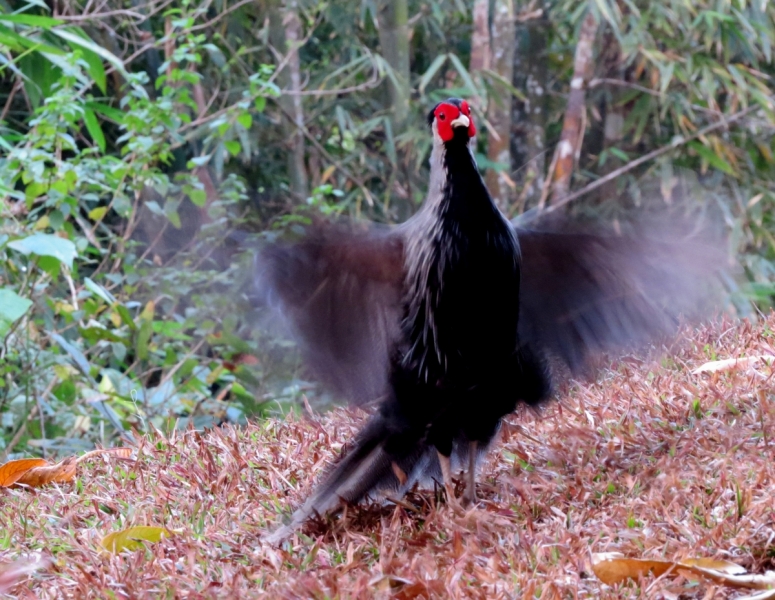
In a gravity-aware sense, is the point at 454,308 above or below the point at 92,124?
below

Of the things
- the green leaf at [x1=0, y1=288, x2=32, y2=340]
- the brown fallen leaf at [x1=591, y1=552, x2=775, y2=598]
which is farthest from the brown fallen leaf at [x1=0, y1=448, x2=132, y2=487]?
the brown fallen leaf at [x1=591, y1=552, x2=775, y2=598]

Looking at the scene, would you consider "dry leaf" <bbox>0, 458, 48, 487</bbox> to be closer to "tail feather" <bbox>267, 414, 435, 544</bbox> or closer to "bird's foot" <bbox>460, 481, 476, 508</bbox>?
"tail feather" <bbox>267, 414, 435, 544</bbox>

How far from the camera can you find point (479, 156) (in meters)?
7.66

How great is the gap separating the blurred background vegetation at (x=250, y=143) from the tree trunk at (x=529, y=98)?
2cm

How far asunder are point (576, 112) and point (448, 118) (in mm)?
4766

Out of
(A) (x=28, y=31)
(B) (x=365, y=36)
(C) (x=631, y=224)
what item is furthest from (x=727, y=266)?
(B) (x=365, y=36)

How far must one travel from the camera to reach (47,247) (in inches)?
157

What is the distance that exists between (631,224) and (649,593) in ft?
4.49

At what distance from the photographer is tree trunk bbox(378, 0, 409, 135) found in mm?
7293

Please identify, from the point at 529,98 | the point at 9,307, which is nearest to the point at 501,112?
the point at 529,98

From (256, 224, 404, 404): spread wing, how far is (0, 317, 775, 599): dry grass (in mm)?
421

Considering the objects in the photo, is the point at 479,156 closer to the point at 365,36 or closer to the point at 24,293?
the point at 365,36

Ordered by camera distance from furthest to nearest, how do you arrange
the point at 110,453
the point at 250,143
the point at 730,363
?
the point at 250,143 → the point at 110,453 → the point at 730,363

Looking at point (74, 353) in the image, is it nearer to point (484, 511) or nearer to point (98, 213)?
point (98, 213)
